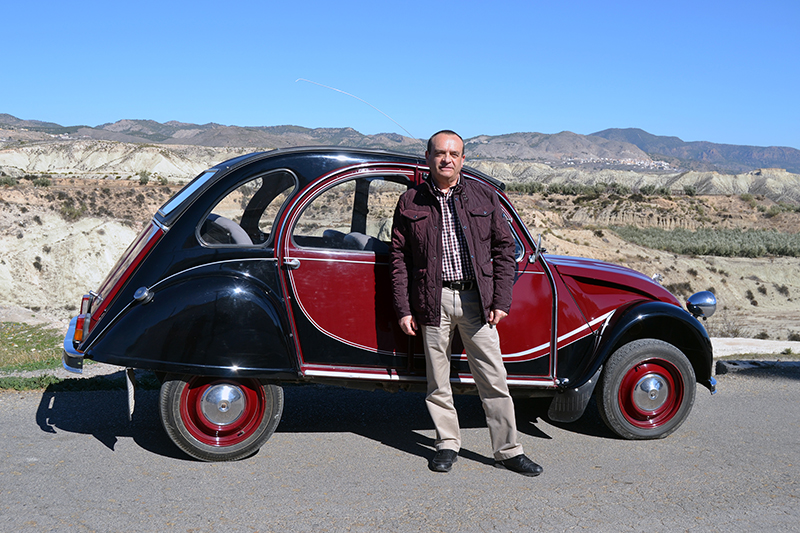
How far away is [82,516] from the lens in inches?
Answer: 143

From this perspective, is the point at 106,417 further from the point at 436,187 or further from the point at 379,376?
the point at 436,187

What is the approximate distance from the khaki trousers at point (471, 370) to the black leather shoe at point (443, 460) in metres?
0.04

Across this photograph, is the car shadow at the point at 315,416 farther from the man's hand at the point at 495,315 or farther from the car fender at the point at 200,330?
the man's hand at the point at 495,315

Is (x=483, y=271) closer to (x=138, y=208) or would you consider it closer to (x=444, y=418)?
(x=444, y=418)

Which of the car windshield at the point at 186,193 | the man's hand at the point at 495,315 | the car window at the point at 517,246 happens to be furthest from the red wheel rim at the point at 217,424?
the car window at the point at 517,246

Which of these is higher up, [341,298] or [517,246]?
[517,246]

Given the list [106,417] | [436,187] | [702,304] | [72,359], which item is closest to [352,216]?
[436,187]

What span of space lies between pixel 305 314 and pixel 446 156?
1.37 metres

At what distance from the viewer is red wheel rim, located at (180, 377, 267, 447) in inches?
175

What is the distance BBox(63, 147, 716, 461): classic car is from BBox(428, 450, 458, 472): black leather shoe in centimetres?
48

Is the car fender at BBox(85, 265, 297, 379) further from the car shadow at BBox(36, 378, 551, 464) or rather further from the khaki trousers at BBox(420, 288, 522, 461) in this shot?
the khaki trousers at BBox(420, 288, 522, 461)

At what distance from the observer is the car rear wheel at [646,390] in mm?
4988

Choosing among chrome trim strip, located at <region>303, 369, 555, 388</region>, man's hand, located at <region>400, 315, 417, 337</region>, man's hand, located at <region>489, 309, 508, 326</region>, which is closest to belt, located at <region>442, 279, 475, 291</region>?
→ man's hand, located at <region>489, 309, 508, 326</region>

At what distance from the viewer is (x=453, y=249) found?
169 inches
